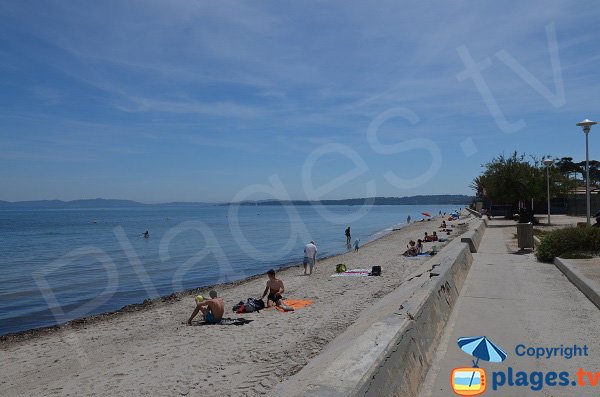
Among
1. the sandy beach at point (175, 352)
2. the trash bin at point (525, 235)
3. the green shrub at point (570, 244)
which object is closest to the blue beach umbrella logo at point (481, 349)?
the sandy beach at point (175, 352)

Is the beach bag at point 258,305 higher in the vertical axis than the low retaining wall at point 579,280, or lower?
lower

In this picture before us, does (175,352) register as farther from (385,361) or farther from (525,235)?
(525,235)

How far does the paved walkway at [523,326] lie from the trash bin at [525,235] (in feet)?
14.2

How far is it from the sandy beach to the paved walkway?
2.61 metres

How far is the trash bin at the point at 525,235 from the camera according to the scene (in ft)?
52.3

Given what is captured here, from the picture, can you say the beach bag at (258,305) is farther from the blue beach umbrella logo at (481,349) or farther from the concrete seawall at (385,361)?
the blue beach umbrella logo at (481,349)

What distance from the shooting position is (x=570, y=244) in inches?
539

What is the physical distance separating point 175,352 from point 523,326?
6328 millimetres

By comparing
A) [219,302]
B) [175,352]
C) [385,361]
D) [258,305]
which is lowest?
[175,352]

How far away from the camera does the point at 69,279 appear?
77.7 ft

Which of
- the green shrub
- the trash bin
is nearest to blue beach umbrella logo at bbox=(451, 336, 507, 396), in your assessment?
the green shrub

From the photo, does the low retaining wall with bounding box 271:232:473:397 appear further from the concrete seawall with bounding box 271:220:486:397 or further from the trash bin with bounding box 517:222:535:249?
the trash bin with bounding box 517:222:535:249

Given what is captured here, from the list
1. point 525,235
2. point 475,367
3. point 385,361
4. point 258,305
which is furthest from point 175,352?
point 525,235

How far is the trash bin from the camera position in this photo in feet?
52.3
